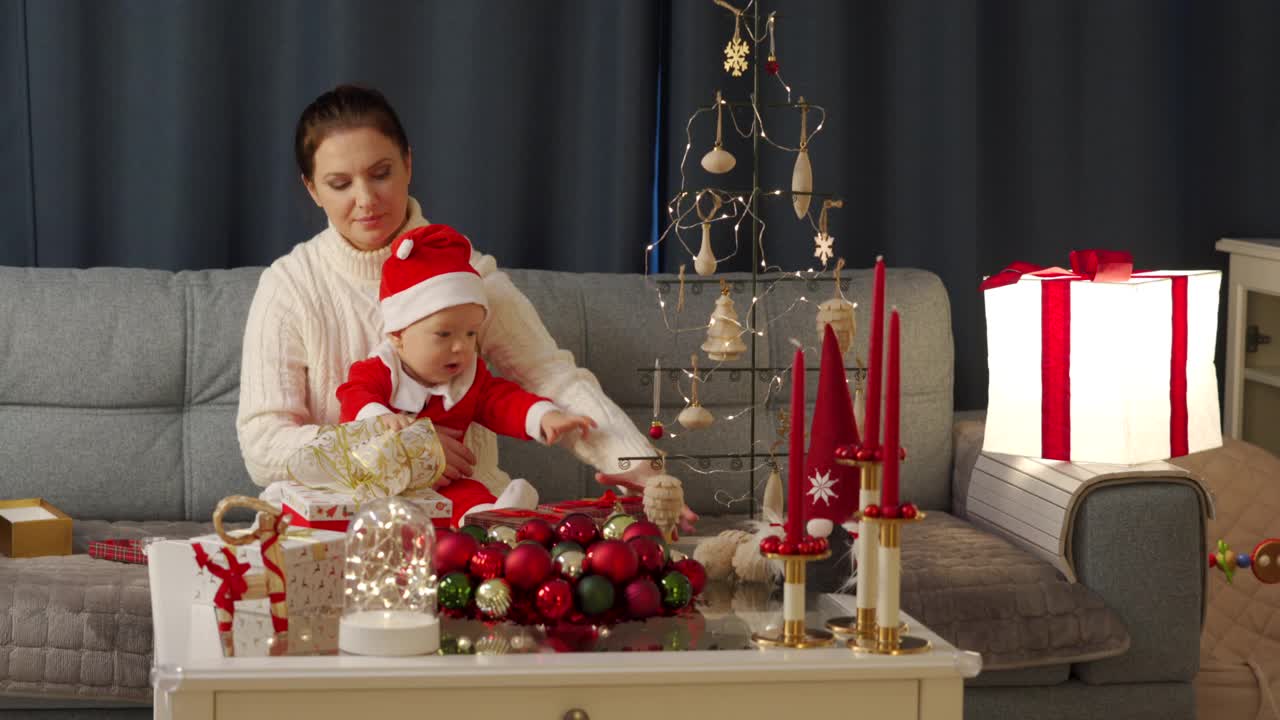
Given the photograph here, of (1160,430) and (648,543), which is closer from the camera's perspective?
(648,543)

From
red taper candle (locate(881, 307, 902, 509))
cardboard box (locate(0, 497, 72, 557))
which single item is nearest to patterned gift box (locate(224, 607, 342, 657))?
red taper candle (locate(881, 307, 902, 509))

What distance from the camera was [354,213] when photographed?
7.85 feet

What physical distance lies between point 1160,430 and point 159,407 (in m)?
1.70

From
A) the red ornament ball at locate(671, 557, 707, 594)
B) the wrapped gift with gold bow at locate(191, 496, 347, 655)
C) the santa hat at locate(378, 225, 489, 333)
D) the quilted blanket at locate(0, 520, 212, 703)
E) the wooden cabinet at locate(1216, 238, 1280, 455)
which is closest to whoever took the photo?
the wrapped gift with gold bow at locate(191, 496, 347, 655)

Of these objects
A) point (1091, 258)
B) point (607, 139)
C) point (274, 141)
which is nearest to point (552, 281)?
point (607, 139)

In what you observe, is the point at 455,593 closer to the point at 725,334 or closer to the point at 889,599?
the point at 889,599

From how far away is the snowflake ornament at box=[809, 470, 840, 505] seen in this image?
1.69m

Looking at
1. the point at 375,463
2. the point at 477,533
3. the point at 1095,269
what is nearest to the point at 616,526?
the point at 477,533

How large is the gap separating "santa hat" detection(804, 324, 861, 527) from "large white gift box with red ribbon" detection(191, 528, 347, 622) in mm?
528

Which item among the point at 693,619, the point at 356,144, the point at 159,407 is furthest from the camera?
the point at 159,407

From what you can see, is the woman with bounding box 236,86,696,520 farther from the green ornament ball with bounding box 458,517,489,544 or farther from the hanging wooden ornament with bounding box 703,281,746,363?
the green ornament ball with bounding box 458,517,489,544

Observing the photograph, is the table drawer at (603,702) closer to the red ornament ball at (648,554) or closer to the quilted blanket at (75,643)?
the red ornament ball at (648,554)

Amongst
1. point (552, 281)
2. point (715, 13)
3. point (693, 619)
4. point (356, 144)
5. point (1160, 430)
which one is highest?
point (715, 13)

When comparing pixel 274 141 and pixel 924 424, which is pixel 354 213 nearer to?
pixel 274 141
